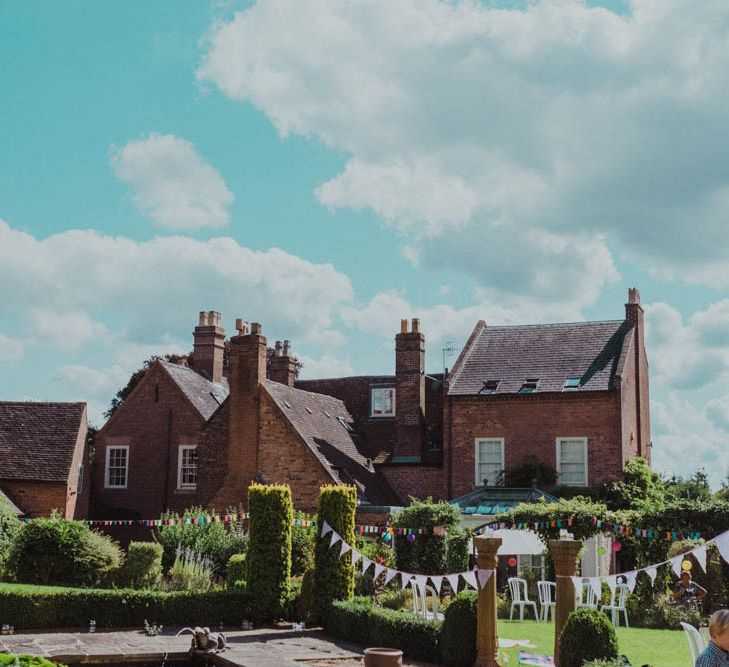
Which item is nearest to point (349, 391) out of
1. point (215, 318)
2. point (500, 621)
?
point (215, 318)

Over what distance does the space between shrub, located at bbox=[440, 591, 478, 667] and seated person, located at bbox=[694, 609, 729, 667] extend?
23.5ft

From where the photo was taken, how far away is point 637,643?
18688mm

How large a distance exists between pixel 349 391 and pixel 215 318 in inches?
243

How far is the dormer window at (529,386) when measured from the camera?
3209 centimetres

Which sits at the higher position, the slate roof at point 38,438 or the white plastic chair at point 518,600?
the slate roof at point 38,438

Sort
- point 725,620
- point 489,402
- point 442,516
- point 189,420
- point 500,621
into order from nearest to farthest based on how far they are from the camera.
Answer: point 725,620 → point 500,621 → point 442,516 → point 489,402 → point 189,420

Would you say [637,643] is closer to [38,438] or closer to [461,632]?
[461,632]

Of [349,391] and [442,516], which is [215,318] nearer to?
[349,391]

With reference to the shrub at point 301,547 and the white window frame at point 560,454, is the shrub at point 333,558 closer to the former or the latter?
the shrub at point 301,547

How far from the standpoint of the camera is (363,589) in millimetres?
23594

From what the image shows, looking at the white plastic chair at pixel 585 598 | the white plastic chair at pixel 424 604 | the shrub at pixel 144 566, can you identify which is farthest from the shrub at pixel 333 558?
the white plastic chair at pixel 585 598

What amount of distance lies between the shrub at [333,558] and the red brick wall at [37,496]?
13.8 metres

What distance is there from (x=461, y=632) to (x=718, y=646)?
7.35m

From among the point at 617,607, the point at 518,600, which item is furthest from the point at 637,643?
the point at 518,600
